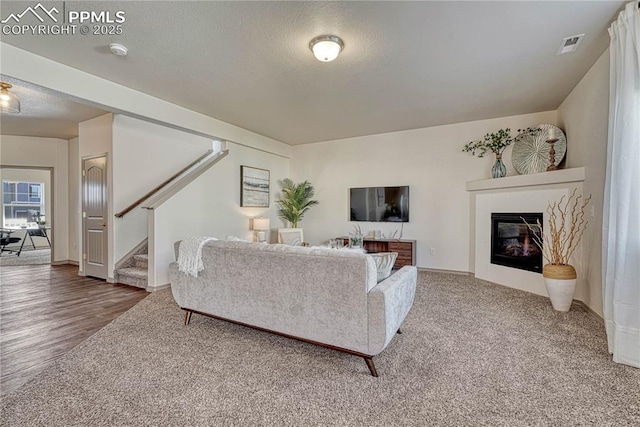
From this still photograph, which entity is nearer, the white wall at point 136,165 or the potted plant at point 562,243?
the potted plant at point 562,243

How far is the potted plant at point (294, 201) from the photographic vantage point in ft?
20.7

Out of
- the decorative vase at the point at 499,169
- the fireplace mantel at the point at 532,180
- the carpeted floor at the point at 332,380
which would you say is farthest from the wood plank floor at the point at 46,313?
the decorative vase at the point at 499,169

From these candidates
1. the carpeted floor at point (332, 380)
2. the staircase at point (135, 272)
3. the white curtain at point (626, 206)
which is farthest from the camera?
the staircase at point (135, 272)

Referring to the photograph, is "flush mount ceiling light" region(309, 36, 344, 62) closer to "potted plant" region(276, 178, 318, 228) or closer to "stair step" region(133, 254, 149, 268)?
"potted plant" region(276, 178, 318, 228)

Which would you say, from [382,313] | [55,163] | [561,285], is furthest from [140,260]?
[561,285]

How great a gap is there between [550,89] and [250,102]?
13.1ft

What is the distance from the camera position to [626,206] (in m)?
2.17

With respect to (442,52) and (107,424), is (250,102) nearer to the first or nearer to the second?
(442,52)

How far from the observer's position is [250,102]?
404cm

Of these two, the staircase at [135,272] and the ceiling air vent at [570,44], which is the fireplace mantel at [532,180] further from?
the staircase at [135,272]

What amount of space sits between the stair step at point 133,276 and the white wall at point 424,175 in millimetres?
3442

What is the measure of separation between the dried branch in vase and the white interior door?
21.4 feet

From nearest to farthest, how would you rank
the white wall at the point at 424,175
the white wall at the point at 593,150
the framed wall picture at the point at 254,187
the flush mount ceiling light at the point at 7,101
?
→ the white wall at the point at 593,150 → the flush mount ceiling light at the point at 7,101 → the white wall at the point at 424,175 → the framed wall picture at the point at 254,187

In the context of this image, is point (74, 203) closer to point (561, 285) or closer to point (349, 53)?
point (349, 53)
